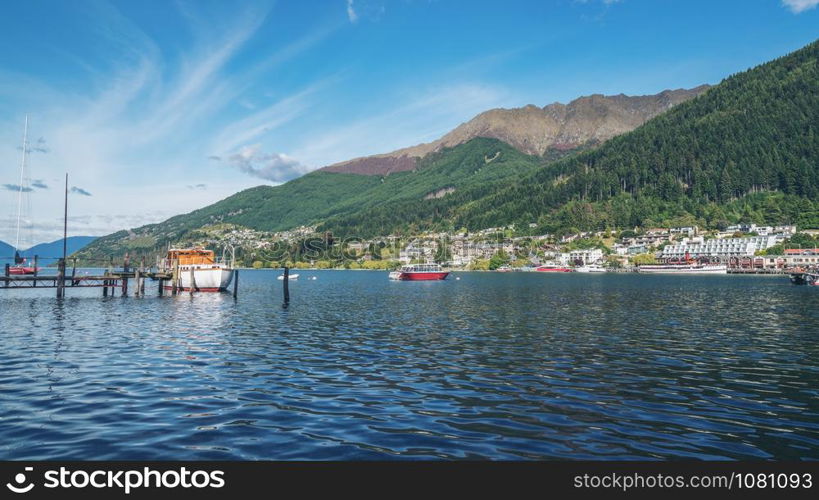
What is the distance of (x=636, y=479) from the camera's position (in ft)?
34.4

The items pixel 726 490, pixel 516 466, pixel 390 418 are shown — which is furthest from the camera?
pixel 390 418

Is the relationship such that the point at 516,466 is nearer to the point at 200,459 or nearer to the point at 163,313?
the point at 200,459

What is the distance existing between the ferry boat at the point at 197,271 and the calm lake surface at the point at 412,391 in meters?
45.4

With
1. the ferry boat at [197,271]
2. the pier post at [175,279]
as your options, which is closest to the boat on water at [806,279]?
the ferry boat at [197,271]

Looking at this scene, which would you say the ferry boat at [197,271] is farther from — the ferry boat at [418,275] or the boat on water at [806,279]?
the boat on water at [806,279]

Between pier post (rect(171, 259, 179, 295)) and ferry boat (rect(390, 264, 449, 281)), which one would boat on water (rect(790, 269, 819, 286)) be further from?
pier post (rect(171, 259, 179, 295))

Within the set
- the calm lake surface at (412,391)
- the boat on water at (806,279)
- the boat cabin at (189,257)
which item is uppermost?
the boat cabin at (189,257)

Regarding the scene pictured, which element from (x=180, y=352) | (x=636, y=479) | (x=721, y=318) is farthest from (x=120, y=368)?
(x=721, y=318)

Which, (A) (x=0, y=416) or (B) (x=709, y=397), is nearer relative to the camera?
(A) (x=0, y=416)

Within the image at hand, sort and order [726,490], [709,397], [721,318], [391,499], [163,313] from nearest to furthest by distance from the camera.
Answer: [391,499] < [726,490] < [709,397] < [721,318] < [163,313]

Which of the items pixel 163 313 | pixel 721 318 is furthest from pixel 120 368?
pixel 721 318

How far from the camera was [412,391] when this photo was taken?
20.4 meters

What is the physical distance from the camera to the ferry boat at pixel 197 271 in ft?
288

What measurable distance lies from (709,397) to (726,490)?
10329mm
